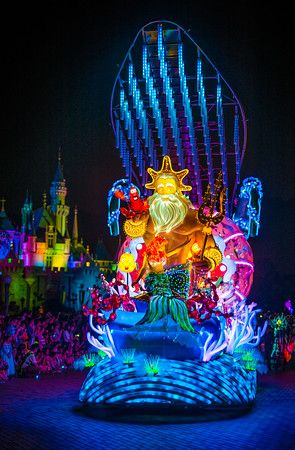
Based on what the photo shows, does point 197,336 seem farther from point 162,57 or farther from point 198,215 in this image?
point 162,57

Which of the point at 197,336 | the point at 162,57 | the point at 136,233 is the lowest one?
the point at 197,336

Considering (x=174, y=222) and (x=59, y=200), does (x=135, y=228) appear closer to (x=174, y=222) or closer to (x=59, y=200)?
(x=174, y=222)

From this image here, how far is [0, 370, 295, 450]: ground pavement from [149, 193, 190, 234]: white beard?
14.5 feet

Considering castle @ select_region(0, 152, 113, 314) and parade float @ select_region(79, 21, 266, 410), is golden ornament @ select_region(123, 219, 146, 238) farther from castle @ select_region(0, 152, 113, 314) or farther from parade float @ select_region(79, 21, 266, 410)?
castle @ select_region(0, 152, 113, 314)

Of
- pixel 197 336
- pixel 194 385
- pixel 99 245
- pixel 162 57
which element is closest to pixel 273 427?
pixel 194 385

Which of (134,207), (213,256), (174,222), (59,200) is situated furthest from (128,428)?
(59,200)

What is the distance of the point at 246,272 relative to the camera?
18141 mm

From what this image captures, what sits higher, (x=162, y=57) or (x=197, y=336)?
(x=162, y=57)

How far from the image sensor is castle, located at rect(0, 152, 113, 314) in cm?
5131

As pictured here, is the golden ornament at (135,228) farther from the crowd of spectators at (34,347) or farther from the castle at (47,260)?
the castle at (47,260)

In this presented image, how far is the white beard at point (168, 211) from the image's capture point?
14.6 metres

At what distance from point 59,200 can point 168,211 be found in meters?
64.5

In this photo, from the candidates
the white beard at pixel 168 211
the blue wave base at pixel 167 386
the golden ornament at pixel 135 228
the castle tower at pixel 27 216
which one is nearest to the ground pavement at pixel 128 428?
the blue wave base at pixel 167 386

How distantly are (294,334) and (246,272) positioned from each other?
5.49 m
